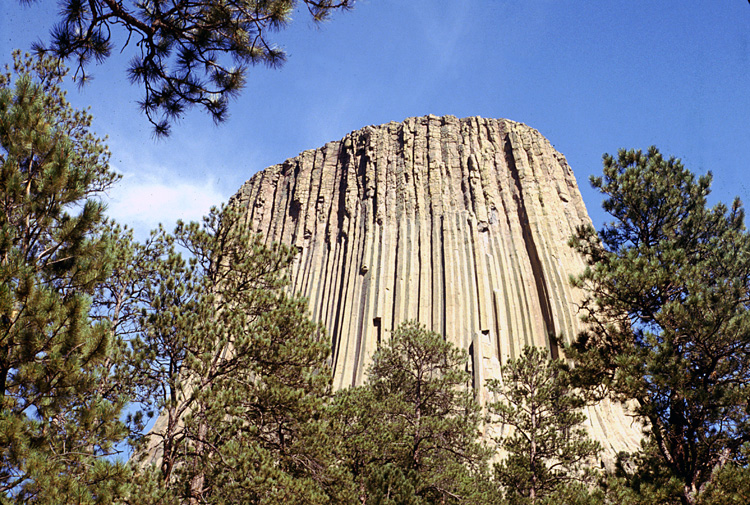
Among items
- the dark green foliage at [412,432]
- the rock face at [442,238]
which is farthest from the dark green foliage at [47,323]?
the rock face at [442,238]

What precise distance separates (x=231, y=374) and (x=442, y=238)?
99.6 ft

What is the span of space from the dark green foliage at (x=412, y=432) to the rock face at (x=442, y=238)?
12453 mm

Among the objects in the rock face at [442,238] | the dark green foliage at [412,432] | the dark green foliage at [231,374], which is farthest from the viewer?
the rock face at [442,238]

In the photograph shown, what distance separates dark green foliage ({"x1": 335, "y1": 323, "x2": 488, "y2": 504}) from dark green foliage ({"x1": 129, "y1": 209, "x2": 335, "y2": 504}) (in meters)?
1.50

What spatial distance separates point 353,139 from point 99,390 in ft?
139

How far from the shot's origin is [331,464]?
40.9ft

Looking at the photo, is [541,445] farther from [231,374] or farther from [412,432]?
[231,374]

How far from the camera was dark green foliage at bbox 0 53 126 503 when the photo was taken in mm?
5621

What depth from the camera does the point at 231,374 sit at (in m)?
10.9

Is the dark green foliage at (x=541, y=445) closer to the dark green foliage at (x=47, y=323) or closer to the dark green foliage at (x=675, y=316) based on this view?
the dark green foliage at (x=675, y=316)

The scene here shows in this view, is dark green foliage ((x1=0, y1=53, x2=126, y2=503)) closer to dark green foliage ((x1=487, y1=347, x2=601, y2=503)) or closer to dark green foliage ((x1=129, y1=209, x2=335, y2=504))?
dark green foliage ((x1=129, y1=209, x2=335, y2=504))

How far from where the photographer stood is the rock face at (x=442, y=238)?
3553 centimetres

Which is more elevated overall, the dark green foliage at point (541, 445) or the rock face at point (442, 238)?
the rock face at point (442, 238)

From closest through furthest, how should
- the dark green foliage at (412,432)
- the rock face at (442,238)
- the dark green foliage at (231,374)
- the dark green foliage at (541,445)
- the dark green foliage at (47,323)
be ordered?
1. the dark green foliage at (47,323)
2. the dark green foliage at (231,374)
3. the dark green foliage at (412,432)
4. the dark green foliage at (541,445)
5. the rock face at (442,238)
